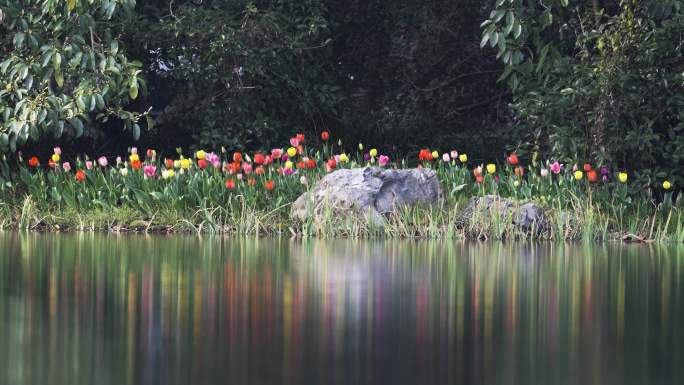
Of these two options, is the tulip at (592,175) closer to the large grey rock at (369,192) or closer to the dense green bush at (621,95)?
the dense green bush at (621,95)

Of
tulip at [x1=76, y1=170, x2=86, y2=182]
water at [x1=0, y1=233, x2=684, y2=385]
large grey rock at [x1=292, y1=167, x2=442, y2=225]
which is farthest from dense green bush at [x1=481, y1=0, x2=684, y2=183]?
tulip at [x1=76, y1=170, x2=86, y2=182]

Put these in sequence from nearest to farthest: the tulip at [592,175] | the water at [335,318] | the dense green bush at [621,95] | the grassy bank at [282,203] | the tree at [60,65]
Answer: the water at [335,318] < the tree at [60,65] < the grassy bank at [282,203] < the tulip at [592,175] < the dense green bush at [621,95]

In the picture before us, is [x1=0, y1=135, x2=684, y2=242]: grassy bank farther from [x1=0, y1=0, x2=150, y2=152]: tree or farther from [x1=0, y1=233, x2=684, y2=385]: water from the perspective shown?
[x1=0, y1=233, x2=684, y2=385]: water

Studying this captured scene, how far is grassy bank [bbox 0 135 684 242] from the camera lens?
13047 millimetres

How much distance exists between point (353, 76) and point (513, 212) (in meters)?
9.27

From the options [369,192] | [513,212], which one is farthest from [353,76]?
[513,212]

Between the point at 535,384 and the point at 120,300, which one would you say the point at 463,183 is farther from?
the point at 535,384

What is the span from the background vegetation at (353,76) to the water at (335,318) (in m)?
3.25

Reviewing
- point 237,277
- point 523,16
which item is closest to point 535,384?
point 237,277

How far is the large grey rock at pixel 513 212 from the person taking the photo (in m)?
12.9

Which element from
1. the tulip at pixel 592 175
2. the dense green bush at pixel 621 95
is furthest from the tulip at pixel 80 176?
the tulip at pixel 592 175

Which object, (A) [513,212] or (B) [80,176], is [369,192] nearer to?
(A) [513,212]

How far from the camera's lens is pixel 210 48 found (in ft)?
55.5

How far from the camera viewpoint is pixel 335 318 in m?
5.92
